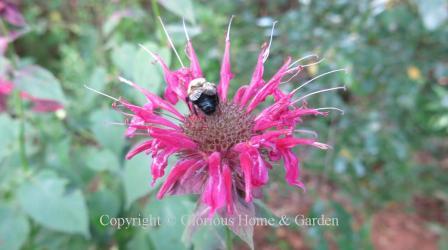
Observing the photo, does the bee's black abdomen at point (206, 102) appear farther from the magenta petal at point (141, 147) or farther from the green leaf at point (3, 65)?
the green leaf at point (3, 65)

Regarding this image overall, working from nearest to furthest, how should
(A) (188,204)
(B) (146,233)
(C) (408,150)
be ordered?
(A) (188,204)
(B) (146,233)
(C) (408,150)

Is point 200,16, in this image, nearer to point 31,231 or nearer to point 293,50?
point 293,50

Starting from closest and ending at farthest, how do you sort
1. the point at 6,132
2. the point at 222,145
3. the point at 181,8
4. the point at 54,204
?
1. the point at 222,145
2. the point at 181,8
3. the point at 54,204
4. the point at 6,132

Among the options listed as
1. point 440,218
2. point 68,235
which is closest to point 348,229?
point 68,235

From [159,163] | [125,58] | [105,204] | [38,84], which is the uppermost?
[125,58]

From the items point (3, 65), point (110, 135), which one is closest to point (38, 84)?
point (3, 65)

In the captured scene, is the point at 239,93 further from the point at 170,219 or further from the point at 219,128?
the point at 170,219

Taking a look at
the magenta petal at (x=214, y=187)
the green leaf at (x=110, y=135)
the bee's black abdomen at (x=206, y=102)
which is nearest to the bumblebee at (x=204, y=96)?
the bee's black abdomen at (x=206, y=102)
